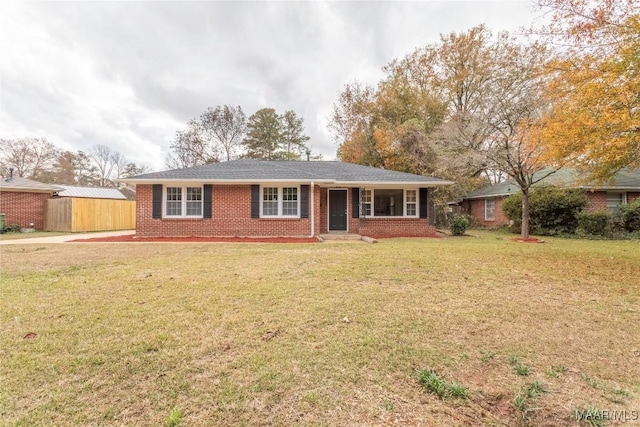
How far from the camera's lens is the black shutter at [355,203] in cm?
1464

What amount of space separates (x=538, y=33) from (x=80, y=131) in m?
39.2

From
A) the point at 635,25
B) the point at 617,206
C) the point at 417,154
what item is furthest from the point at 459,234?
the point at 635,25

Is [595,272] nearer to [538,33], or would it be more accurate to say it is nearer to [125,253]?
[538,33]

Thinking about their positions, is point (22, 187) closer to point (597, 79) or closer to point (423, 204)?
point (423, 204)

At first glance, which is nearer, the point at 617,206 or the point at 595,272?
the point at 595,272

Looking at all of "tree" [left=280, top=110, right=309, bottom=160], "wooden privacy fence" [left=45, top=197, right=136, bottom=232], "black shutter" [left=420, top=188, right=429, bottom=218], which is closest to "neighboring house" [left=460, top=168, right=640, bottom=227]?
"black shutter" [left=420, top=188, right=429, bottom=218]

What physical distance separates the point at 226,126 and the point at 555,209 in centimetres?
2753

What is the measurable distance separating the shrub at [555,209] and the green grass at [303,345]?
10877 millimetres

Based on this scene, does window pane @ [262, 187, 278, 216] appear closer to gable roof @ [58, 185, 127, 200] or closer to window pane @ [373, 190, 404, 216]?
window pane @ [373, 190, 404, 216]

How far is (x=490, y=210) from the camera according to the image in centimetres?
2123

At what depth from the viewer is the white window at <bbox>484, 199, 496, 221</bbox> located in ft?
68.5

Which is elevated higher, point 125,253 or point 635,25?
point 635,25

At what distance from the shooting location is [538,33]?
24.3ft

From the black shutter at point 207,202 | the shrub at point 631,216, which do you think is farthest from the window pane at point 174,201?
the shrub at point 631,216
